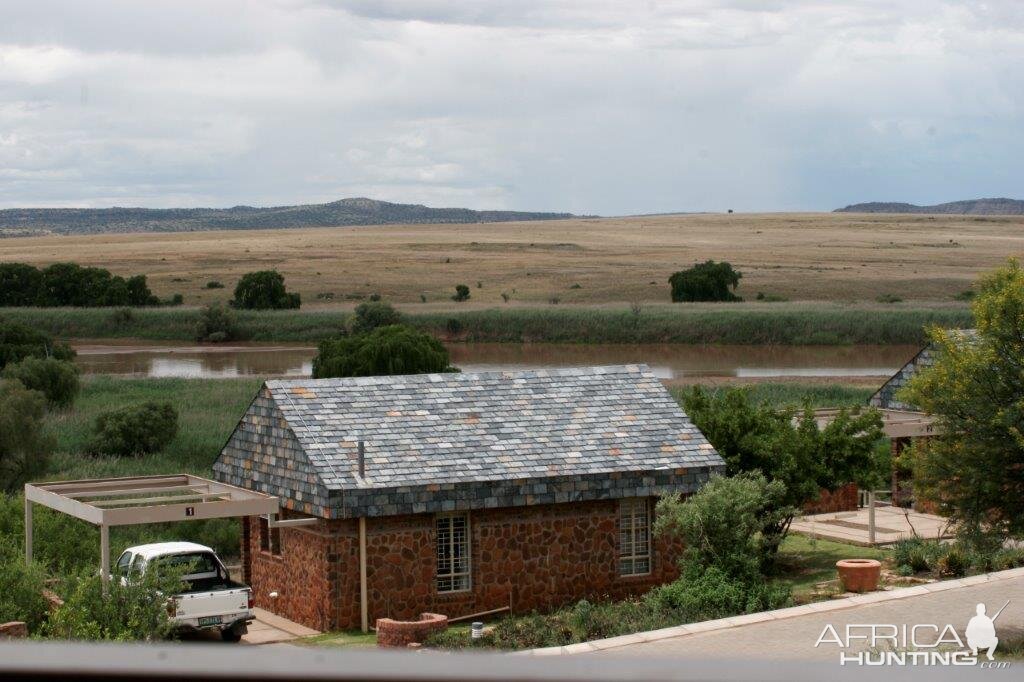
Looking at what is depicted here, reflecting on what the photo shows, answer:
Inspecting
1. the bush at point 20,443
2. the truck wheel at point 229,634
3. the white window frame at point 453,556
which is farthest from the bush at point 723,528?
the bush at point 20,443

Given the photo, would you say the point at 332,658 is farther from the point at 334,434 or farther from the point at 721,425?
the point at 721,425

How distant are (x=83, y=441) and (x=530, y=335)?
4185 centimetres

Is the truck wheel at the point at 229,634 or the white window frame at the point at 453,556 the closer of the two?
the truck wheel at the point at 229,634

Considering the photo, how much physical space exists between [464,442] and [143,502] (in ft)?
15.5

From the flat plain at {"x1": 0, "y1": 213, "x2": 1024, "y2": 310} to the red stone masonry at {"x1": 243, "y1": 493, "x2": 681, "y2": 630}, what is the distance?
6374cm

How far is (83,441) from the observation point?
3588 centimetres

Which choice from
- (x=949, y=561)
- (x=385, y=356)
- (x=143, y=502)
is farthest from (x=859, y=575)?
(x=385, y=356)

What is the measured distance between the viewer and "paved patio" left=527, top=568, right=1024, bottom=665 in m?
14.7

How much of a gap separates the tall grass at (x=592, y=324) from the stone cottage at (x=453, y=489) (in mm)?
51569

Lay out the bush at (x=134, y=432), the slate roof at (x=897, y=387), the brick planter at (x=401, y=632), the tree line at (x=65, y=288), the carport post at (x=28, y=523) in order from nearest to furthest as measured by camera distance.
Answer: the brick planter at (x=401, y=632), the carport post at (x=28, y=523), the slate roof at (x=897, y=387), the bush at (x=134, y=432), the tree line at (x=65, y=288)

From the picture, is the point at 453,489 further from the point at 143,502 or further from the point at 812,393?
the point at 812,393

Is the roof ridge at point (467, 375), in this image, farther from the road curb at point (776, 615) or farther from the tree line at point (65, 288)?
the tree line at point (65, 288)

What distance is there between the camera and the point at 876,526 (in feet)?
84.1

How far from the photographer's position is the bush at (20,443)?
92.5 feet
